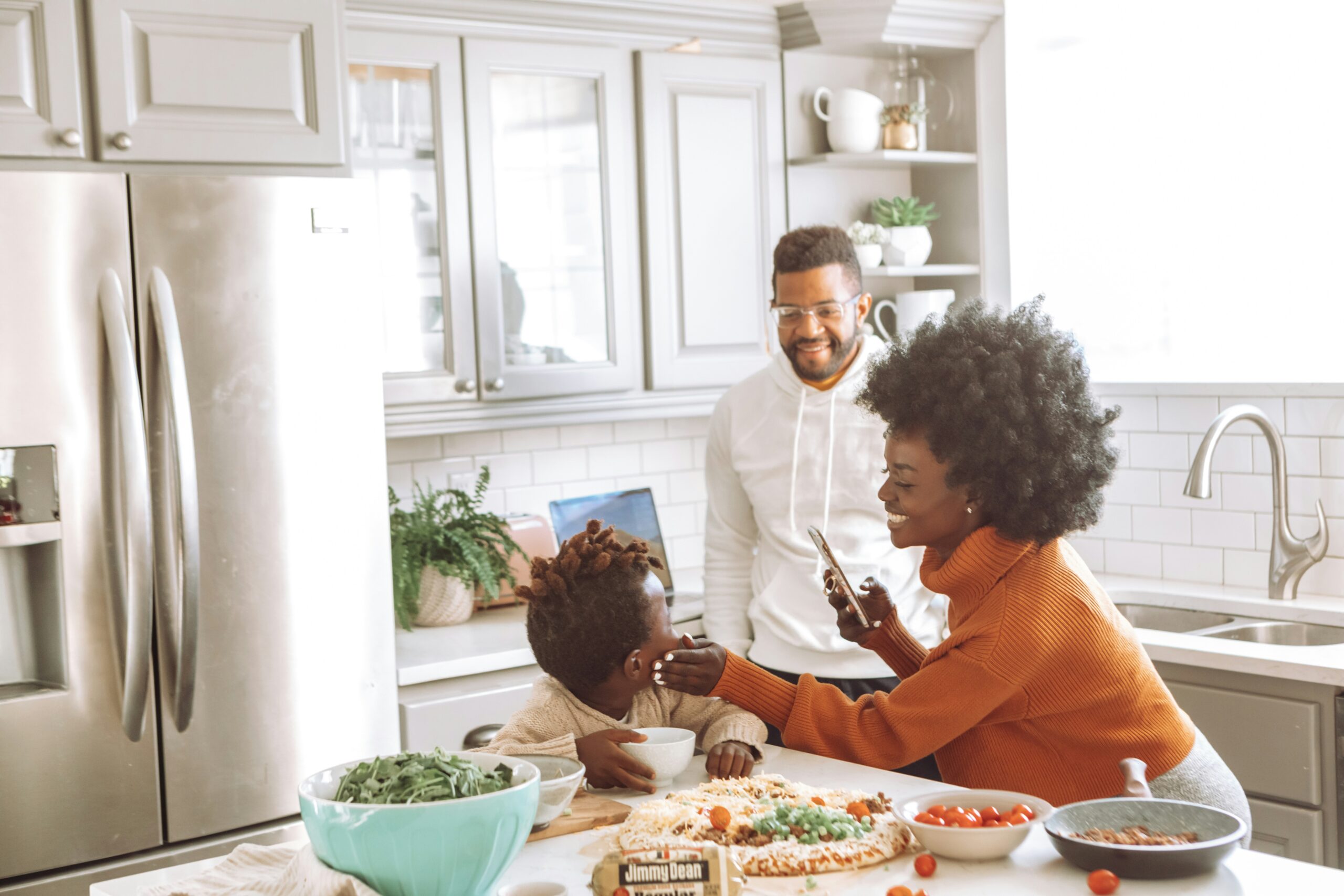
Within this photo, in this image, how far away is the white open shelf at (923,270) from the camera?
365 cm

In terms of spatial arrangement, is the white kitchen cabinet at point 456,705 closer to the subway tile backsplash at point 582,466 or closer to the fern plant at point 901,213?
the subway tile backsplash at point 582,466

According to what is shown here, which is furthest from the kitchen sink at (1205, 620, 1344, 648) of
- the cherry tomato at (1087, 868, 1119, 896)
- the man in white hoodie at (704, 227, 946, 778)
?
the cherry tomato at (1087, 868, 1119, 896)

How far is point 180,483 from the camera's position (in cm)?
238

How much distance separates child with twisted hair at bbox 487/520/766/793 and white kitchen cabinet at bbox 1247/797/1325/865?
1.37 metres

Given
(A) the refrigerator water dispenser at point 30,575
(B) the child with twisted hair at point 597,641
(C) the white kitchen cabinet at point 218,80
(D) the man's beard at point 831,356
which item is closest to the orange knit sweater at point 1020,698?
(B) the child with twisted hair at point 597,641

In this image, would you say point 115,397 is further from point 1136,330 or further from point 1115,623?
point 1136,330

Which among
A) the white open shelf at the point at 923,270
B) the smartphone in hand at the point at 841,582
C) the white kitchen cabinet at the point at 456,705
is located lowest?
the white kitchen cabinet at the point at 456,705

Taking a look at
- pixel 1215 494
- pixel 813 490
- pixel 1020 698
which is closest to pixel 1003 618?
pixel 1020 698

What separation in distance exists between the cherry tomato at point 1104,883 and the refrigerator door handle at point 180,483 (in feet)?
5.66

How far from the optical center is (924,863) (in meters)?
1.28

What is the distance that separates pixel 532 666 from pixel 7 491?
119 cm

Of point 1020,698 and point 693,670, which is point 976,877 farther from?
point 693,670

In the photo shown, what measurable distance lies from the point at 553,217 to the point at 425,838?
227 centimetres

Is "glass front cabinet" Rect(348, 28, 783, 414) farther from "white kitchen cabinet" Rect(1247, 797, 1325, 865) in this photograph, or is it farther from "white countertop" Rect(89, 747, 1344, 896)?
"white countertop" Rect(89, 747, 1344, 896)
